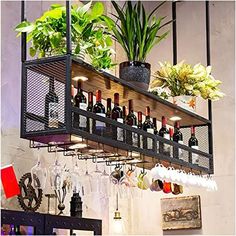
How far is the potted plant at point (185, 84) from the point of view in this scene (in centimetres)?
448

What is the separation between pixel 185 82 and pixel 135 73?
0.62 m

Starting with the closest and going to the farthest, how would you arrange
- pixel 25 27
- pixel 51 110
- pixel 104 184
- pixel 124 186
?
pixel 51 110 < pixel 25 27 < pixel 104 184 < pixel 124 186

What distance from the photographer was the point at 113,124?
3701 millimetres

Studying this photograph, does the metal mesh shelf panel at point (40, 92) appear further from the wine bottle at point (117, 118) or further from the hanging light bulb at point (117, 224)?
the hanging light bulb at point (117, 224)

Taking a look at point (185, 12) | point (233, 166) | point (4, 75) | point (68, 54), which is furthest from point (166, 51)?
point (68, 54)

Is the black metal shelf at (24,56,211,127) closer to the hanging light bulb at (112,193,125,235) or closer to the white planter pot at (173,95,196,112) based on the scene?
the white planter pot at (173,95,196,112)

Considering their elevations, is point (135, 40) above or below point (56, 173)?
above

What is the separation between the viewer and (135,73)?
4020mm

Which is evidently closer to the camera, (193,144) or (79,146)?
(79,146)

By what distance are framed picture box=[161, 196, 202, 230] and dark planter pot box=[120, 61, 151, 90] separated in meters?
2.74

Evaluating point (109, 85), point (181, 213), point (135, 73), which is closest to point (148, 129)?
point (135, 73)

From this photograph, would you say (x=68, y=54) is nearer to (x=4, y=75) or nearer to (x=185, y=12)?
(x=4, y=75)

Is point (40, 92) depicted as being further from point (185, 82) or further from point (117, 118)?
point (185, 82)

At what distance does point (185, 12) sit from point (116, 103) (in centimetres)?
334
